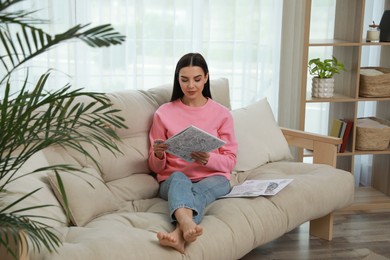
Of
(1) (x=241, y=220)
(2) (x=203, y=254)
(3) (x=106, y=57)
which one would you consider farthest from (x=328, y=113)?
(2) (x=203, y=254)

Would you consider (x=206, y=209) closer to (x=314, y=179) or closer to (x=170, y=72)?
(x=314, y=179)

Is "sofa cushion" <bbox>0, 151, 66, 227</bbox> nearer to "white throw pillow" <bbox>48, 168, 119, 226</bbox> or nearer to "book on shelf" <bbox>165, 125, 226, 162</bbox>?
"white throw pillow" <bbox>48, 168, 119, 226</bbox>

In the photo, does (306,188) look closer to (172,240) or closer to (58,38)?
(172,240)

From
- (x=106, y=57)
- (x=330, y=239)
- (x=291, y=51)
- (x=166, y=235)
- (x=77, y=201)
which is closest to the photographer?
(x=166, y=235)

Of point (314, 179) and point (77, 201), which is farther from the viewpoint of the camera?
point (314, 179)

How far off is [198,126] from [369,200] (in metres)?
1.55

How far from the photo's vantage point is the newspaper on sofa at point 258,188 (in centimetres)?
342

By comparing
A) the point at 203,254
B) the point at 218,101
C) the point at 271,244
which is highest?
the point at 218,101

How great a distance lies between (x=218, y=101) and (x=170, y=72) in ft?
2.41

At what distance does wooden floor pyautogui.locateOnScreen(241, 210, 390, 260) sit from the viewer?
12.2 ft

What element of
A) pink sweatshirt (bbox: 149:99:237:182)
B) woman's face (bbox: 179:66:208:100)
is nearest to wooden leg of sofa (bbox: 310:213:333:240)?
pink sweatshirt (bbox: 149:99:237:182)

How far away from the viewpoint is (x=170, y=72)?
464 cm

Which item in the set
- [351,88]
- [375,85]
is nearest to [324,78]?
[351,88]

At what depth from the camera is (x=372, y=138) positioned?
14.5ft
